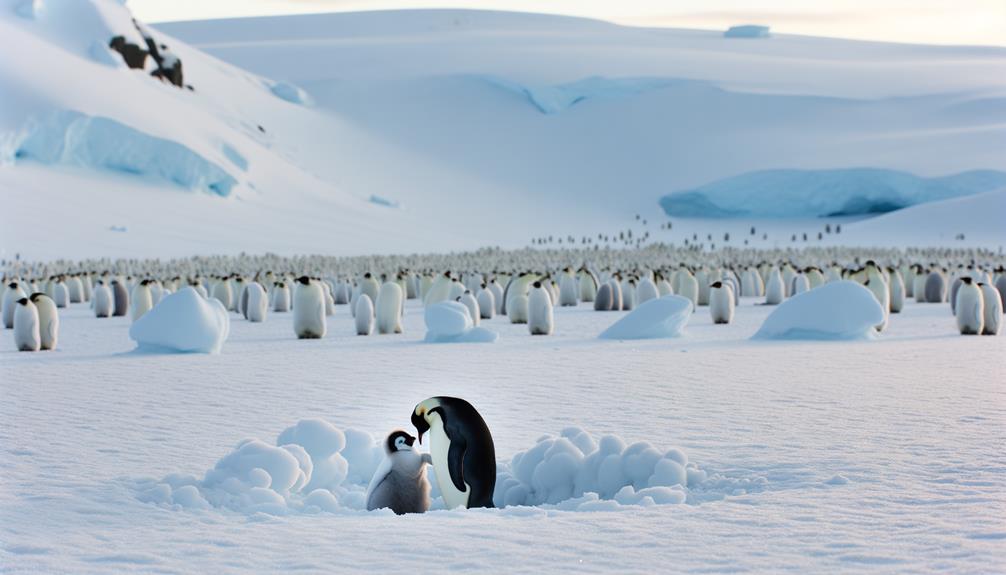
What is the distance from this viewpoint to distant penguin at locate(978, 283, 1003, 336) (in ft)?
38.9

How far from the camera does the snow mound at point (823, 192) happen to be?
42.4 meters

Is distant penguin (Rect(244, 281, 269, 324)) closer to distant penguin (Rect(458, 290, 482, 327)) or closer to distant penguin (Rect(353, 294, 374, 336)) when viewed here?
distant penguin (Rect(353, 294, 374, 336))

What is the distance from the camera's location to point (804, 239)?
39312mm

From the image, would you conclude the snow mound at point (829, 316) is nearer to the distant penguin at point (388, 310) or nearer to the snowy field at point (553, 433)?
the snowy field at point (553, 433)

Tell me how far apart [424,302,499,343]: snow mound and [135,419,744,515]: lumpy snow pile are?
595cm

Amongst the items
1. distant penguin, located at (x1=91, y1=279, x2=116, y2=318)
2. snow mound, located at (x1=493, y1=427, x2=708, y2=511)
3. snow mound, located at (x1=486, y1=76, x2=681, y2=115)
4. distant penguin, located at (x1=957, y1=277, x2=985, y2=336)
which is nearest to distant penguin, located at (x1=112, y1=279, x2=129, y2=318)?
distant penguin, located at (x1=91, y1=279, x2=116, y2=318)

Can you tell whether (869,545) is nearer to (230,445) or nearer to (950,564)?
(950,564)

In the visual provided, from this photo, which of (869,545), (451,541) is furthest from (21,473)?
(869,545)

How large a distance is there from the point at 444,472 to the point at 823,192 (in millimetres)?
41262

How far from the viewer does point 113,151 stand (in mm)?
37156

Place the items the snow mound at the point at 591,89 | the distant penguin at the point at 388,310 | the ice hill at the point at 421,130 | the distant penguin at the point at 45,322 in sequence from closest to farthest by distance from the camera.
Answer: the distant penguin at the point at 45,322 → the distant penguin at the point at 388,310 → the ice hill at the point at 421,130 → the snow mound at the point at 591,89

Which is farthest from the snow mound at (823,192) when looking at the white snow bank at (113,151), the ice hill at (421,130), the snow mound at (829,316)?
the snow mound at (829,316)

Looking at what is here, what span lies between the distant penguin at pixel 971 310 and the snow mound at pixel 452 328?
422 cm

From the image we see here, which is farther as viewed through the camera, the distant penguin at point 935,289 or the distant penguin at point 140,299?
the distant penguin at point 935,289
